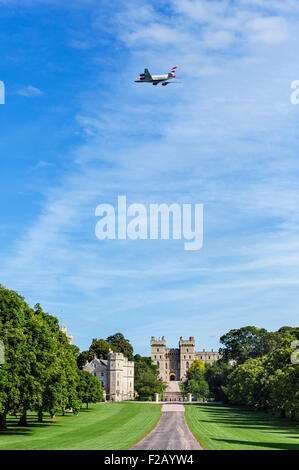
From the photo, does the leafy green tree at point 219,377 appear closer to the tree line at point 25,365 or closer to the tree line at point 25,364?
the tree line at point 25,364

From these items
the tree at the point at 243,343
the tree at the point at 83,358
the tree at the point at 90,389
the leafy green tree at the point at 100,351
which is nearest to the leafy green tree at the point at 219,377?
the tree at the point at 243,343

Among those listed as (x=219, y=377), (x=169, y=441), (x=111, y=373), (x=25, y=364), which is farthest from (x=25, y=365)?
(x=111, y=373)

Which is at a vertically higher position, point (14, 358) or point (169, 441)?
point (14, 358)

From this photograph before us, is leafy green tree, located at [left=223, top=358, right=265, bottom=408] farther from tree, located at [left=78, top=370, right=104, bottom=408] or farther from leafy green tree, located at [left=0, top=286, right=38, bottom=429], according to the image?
leafy green tree, located at [left=0, top=286, right=38, bottom=429]

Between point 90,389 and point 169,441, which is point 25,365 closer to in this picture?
point 169,441

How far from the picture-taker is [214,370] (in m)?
148

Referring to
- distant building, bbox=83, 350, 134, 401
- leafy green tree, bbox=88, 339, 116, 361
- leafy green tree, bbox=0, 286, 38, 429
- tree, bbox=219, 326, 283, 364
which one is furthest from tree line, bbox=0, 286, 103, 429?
leafy green tree, bbox=88, 339, 116, 361

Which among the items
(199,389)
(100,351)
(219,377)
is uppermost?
(100,351)

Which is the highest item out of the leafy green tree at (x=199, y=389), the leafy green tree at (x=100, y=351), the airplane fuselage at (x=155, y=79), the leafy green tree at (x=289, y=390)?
the airplane fuselage at (x=155, y=79)

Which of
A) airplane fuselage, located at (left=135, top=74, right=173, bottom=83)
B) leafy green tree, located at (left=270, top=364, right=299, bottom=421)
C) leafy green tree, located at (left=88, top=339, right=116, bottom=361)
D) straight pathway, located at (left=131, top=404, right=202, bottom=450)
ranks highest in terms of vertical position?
airplane fuselage, located at (left=135, top=74, right=173, bottom=83)

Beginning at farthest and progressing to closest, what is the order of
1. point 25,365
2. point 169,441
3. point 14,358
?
point 25,365, point 14,358, point 169,441

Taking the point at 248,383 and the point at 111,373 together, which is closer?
the point at 248,383
